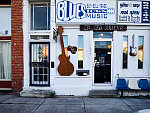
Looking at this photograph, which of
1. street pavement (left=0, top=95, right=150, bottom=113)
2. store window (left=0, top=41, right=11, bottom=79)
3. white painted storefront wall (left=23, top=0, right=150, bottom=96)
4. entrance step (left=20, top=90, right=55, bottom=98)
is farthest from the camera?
store window (left=0, top=41, right=11, bottom=79)

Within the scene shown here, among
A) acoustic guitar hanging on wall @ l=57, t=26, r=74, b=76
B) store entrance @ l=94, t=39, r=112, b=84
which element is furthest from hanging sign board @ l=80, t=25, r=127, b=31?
acoustic guitar hanging on wall @ l=57, t=26, r=74, b=76

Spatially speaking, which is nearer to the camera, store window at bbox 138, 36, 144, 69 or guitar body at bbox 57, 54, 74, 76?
guitar body at bbox 57, 54, 74, 76

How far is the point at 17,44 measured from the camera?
5.62 metres

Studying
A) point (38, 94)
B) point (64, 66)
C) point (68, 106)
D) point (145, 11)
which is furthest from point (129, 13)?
point (38, 94)

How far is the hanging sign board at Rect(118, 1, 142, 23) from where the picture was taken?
5582 millimetres

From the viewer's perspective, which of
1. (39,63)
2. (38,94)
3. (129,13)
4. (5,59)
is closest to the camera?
(38,94)

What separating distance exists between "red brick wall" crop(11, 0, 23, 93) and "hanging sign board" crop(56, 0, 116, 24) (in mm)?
2008

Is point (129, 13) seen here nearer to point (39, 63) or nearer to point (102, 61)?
point (102, 61)

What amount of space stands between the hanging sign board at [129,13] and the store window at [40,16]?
151 inches

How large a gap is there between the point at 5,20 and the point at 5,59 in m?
2.15

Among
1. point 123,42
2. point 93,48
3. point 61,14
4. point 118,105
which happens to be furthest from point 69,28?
point 118,105

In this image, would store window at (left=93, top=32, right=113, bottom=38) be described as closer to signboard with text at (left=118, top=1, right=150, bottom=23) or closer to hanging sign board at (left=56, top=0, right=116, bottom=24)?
hanging sign board at (left=56, top=0, right=116, bottom=24)

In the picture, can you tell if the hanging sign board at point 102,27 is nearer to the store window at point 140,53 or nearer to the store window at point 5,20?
the store window at point 140,53

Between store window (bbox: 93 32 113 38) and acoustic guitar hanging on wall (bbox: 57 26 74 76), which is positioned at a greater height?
store window (bbox: 93 32 113 38)
